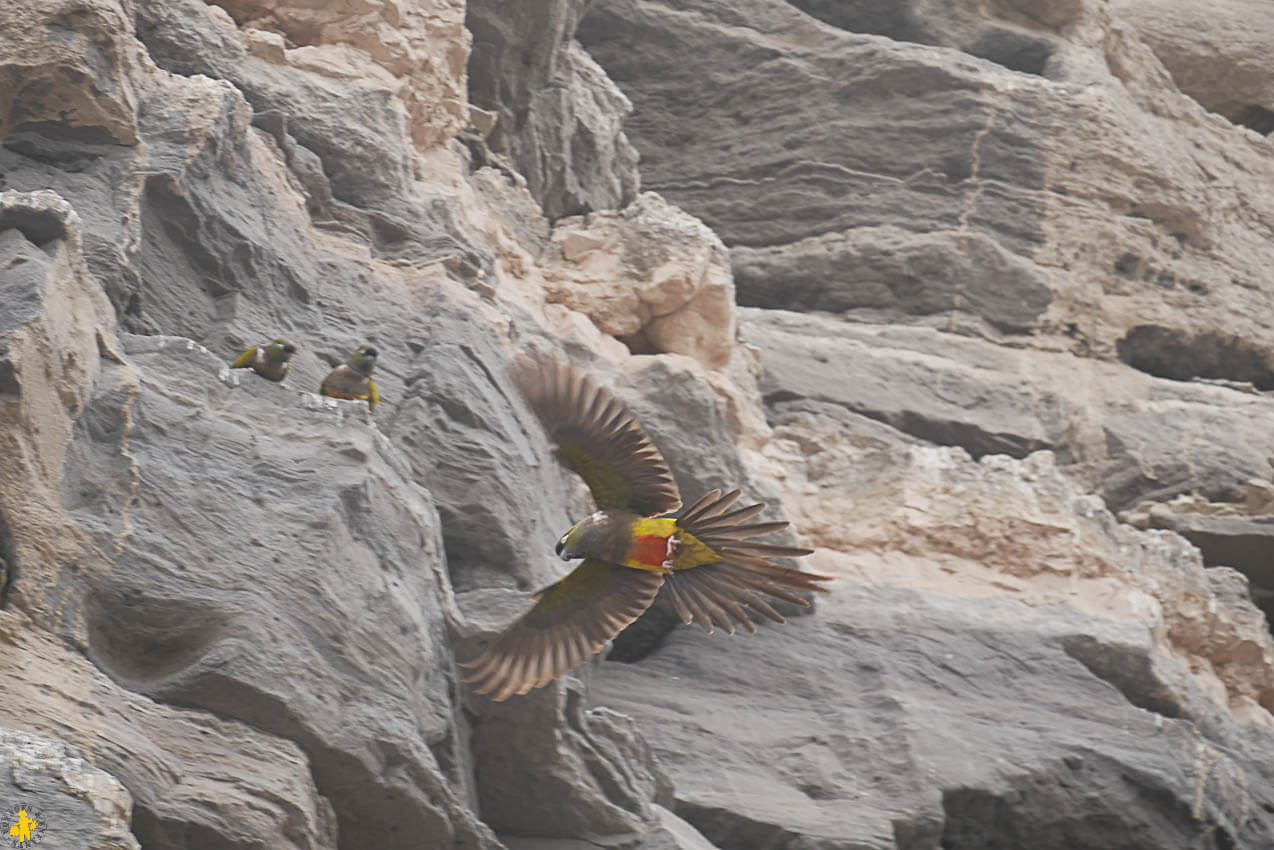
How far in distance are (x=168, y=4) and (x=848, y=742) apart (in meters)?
5.19

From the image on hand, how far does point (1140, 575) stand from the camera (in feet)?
32.9

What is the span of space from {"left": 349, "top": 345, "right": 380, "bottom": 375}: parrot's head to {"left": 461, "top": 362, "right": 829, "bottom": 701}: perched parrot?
1.01 meters

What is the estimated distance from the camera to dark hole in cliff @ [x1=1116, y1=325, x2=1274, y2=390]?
47.5 feet

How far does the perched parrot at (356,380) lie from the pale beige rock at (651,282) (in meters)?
3.19

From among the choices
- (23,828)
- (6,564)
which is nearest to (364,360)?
(6,564)

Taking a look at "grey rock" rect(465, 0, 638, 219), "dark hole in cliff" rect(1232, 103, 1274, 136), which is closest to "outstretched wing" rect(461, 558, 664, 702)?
"grey rock" rect(465, 0, 638, 219)

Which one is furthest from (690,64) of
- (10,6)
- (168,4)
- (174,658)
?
(174,658)

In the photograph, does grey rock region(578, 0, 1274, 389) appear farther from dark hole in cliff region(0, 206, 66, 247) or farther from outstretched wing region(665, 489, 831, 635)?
dark hole in cliff region(0, 206, 66, 247)

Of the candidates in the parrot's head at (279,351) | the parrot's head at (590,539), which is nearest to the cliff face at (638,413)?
the parrot's head at (279,351)

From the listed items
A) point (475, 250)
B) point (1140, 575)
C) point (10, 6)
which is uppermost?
point (10, 6)

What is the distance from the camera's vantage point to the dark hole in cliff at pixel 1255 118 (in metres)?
18.8

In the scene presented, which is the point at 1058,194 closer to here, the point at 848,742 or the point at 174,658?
the point at 848,742

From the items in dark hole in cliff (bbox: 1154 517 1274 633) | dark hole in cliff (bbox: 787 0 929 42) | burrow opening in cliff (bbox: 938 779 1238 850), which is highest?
dark hole in cliff (bbox: 787 0 929 42)

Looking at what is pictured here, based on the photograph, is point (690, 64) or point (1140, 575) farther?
point (690, 64)
